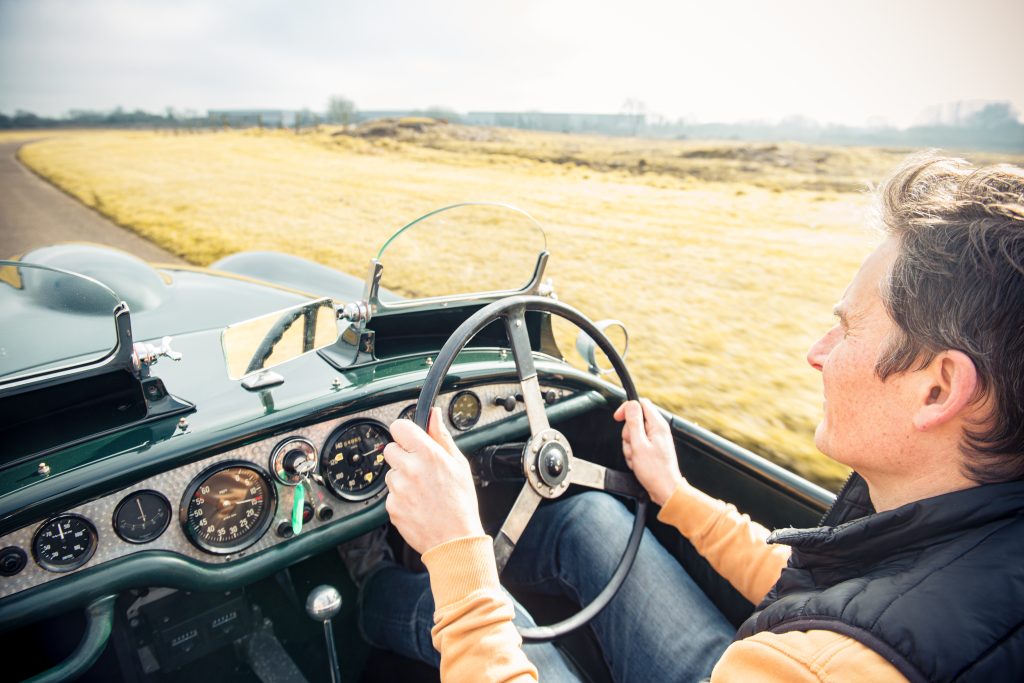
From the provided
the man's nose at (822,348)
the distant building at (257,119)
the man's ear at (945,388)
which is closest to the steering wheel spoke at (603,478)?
the man's nose at (822,348)

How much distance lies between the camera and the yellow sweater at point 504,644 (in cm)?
85

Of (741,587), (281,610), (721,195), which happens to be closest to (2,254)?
(281,610)

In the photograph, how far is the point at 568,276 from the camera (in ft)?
22.6

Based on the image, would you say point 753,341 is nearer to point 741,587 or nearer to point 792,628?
point 741,587

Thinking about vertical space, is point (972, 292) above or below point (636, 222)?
above

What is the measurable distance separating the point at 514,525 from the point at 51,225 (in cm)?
1347

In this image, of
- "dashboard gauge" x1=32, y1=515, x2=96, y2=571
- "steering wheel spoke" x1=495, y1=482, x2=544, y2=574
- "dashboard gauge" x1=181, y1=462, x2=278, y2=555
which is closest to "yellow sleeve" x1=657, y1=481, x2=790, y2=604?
"steering wheel spoke" x1=495, y1=482, x2=544, y2=574

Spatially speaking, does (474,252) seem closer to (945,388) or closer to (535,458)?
(535,458)

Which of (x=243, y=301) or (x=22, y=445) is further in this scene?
(x=243, y=301)

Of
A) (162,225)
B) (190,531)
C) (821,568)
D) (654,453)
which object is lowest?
(162,225)

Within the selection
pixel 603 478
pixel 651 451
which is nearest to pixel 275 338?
pixel 603 478

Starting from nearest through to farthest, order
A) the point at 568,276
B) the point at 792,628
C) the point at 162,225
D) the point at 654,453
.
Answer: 1. the point at 792,628
2. the point at 654,453
3. the point at 568,276
4. the point at 162,225

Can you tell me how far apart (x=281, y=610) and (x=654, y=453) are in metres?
1.53

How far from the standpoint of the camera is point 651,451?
6.16 ft
